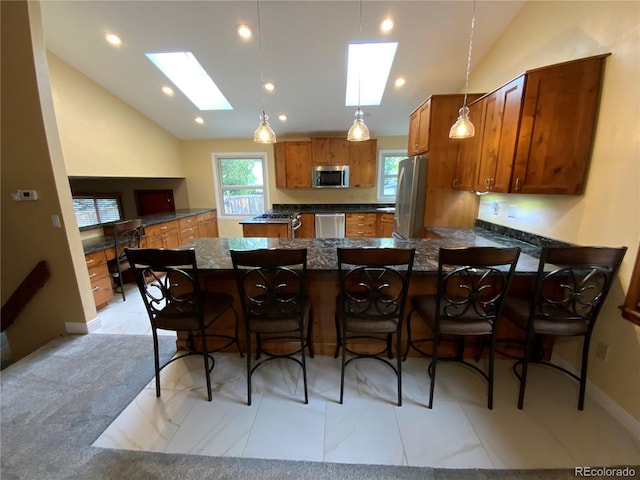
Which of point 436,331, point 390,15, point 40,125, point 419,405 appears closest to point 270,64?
point 390,15

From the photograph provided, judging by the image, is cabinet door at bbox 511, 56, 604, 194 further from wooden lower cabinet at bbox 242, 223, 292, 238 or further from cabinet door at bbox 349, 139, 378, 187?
cabinet door at bbox 349, 139, 378, 187

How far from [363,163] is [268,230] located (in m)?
2.50

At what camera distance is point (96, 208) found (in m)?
4.95

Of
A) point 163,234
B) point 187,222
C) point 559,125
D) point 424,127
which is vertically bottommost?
point 163,234

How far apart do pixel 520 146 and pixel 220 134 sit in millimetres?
5229

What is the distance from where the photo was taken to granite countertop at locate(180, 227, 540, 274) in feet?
5.80

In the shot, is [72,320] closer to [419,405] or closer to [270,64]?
[419,405]

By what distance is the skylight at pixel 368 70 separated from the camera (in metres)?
3.40

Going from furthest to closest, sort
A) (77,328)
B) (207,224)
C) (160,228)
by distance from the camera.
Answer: (207,224), (160,228), (77,328)

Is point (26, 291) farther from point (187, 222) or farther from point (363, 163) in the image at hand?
point (363, 163)

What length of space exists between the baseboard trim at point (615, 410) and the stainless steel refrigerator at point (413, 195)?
1.90 m

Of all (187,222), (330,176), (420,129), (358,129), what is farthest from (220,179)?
(358,129)

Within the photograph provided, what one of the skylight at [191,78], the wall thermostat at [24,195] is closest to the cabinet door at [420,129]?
the skylight at [191,78]

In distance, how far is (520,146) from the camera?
2.04 metres
